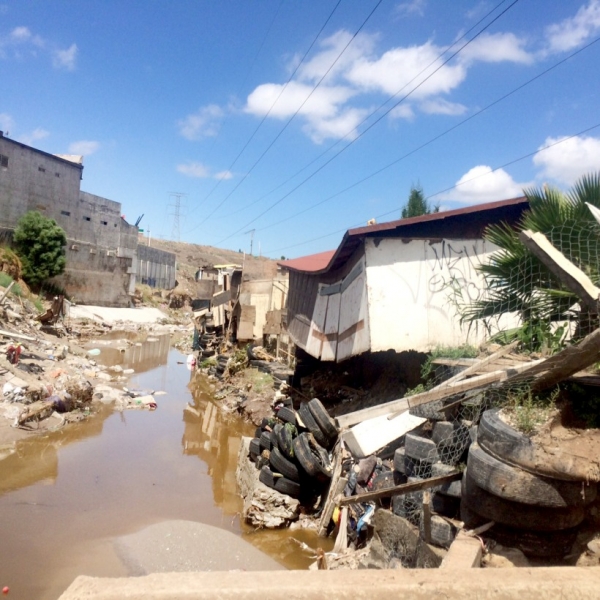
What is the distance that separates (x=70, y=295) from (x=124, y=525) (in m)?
32.8

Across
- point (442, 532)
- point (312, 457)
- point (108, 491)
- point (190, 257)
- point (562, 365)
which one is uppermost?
point (190, 257)

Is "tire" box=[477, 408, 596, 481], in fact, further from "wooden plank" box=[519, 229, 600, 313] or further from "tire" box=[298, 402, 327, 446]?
"tire" box=[298, 402, 327, 446]

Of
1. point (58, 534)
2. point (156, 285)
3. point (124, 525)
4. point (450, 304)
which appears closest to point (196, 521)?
point (124, 525)

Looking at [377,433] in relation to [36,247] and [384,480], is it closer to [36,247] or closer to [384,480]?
[384,480]

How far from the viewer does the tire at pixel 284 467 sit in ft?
27.3

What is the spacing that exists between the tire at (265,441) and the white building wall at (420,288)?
277 centimetres

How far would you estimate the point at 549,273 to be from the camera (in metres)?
5.03

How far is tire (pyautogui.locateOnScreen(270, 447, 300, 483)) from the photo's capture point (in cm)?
831

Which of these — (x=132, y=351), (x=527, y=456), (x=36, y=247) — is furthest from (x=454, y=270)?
(x=36, y=247)

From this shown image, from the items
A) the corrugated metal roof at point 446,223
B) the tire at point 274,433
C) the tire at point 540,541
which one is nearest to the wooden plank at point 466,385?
the tire at point 540,541

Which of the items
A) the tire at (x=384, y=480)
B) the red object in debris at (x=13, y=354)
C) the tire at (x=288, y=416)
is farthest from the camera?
the red object in debris at (x=13, y=354)

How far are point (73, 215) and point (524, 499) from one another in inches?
1709

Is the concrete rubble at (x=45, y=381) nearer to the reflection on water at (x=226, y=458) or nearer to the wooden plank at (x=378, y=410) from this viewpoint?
the reflection on water at (x=226, y=458)

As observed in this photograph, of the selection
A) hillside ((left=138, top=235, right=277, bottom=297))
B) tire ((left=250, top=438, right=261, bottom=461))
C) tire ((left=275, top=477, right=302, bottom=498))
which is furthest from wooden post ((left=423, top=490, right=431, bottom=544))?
hillside ((left=138, top=235, right=277, bottom=297))
